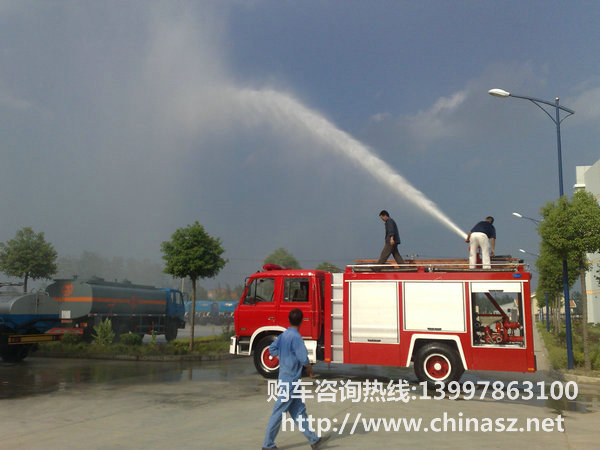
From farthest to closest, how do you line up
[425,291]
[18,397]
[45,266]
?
1. [45,266]
2. [425,291]
3. [18,397]

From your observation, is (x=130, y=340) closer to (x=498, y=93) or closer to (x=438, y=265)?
(x=438, y=265)

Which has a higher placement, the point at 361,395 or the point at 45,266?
the point at 45,266

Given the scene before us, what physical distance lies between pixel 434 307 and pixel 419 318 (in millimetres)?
415

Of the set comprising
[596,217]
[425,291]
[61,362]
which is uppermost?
[596,217]

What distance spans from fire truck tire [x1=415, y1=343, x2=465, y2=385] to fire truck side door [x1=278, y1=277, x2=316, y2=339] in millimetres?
2788

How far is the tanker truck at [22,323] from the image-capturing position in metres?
16.0

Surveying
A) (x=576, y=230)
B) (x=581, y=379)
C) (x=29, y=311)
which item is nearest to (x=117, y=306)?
(x=29, y=311)

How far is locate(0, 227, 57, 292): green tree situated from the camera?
25469mm

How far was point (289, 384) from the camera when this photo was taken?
19.6ft

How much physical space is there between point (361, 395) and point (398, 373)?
164 inches

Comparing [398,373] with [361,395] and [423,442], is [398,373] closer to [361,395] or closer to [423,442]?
[361,395]

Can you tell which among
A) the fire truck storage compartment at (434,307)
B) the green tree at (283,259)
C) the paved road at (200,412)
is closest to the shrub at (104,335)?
the paved road at (200,412)

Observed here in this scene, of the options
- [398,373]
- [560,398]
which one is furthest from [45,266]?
[560,398]

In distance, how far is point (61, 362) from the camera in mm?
16797
